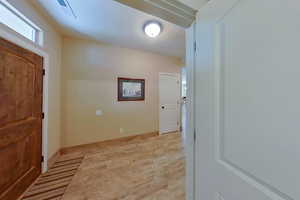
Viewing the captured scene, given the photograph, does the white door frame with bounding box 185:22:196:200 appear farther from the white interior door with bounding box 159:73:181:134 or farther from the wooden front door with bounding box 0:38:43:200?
the white interior door with bounding box 159:73:181:134

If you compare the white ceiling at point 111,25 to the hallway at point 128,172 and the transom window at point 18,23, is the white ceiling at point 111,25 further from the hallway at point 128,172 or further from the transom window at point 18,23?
the hallway at point 128,172

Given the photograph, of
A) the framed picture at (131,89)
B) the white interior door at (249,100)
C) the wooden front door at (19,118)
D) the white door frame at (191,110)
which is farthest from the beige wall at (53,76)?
the white interior door at (249,100)

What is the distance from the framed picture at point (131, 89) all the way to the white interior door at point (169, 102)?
0.70 m

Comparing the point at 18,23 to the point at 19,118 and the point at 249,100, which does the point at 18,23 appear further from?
the point at 249,100

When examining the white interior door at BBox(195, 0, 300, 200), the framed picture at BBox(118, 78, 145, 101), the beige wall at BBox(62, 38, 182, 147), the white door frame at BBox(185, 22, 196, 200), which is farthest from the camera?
the framed picture at BBox(118, 78, 145, 101)

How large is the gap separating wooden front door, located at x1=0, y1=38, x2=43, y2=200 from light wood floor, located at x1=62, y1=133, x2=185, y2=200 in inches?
25.5

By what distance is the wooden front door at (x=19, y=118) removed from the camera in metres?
1.59

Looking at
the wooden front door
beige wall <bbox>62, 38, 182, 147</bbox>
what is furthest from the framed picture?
the wooden front door

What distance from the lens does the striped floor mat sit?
1852 mm

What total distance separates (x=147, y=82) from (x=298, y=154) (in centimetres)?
392

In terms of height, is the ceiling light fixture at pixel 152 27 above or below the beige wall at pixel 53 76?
above

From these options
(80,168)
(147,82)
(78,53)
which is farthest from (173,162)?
(78,53)

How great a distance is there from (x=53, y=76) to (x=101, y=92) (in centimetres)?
107

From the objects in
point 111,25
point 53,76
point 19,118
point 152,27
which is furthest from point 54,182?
point 152,27
